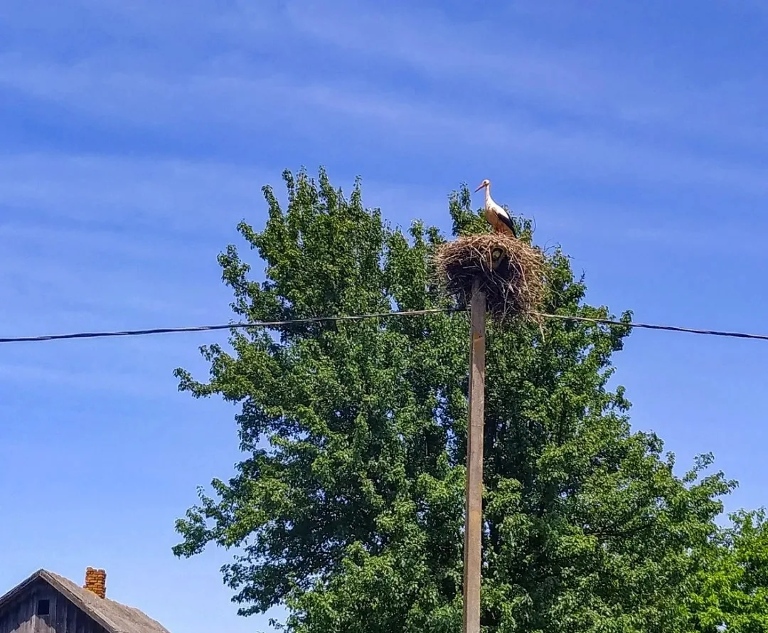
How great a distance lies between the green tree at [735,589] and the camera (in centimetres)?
3734

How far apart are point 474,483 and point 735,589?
29048 mm

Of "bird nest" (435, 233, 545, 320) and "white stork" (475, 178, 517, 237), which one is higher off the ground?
"white stork" (475, 178, 517, 237)

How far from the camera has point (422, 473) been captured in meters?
23.9

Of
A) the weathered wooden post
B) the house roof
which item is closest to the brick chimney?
the house roof

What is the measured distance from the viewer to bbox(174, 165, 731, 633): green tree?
23234 millimetres

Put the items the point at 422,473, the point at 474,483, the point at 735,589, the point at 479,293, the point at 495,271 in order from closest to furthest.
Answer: the point at 474,483, the point at 479,293, the point at 495,271, the point at 422,473, the point at 735,589

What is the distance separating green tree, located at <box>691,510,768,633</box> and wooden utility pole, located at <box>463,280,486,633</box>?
80.3 ft

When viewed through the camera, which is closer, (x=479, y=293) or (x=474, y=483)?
(x=474, y=483)

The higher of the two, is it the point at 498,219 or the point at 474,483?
the point at 498,219

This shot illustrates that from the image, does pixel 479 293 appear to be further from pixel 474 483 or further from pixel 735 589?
pixel 735 589

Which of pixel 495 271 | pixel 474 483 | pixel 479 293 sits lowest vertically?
pixel 474 483

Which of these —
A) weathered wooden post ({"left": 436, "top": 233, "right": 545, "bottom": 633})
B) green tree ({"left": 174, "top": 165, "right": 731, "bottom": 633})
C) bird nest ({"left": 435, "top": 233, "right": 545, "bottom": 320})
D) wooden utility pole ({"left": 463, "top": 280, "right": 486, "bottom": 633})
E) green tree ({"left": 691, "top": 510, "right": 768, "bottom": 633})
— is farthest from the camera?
green tree ({"left": 691, "top": 510, "right": 768, "bottom": 633})

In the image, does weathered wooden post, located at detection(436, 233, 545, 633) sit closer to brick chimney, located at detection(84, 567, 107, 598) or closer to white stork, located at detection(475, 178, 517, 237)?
white stork, located at detection(475, 178, 517, 237)

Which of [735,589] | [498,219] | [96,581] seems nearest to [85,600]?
[96,581]
